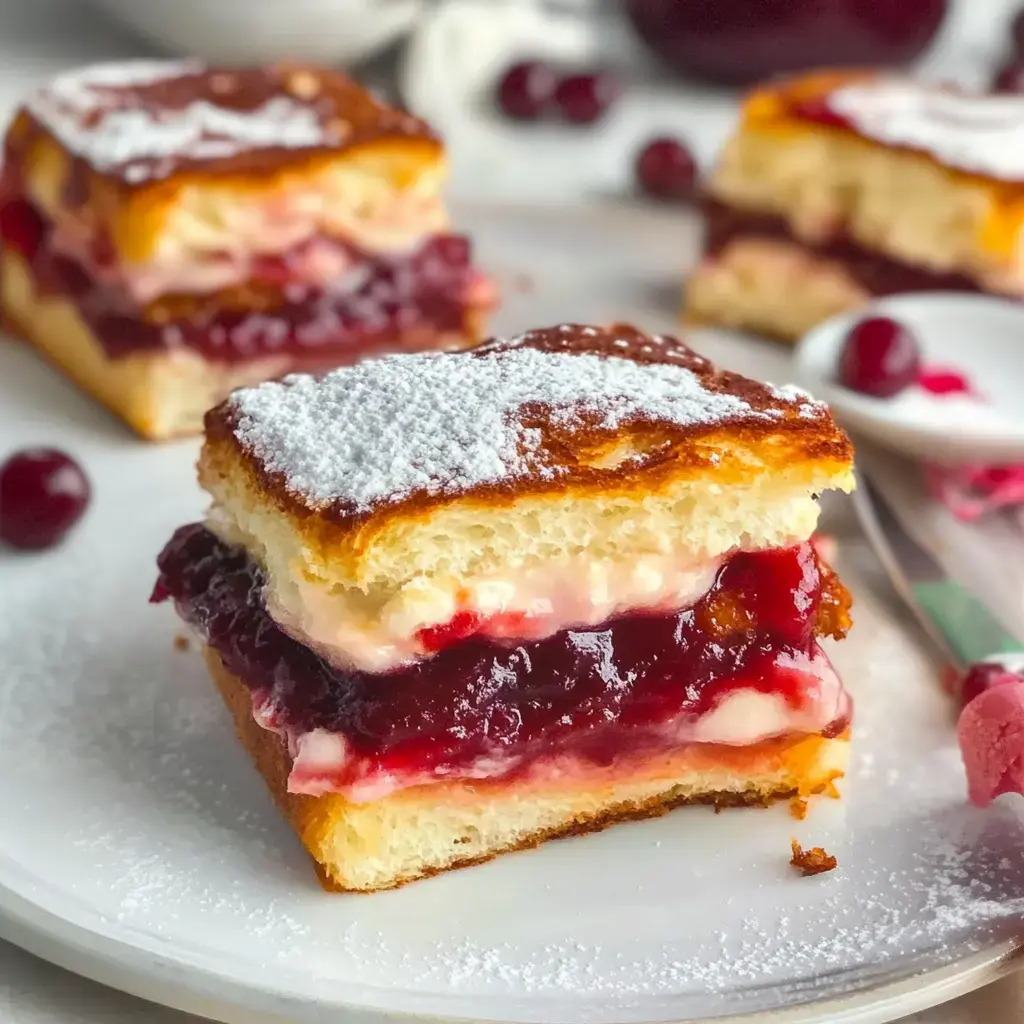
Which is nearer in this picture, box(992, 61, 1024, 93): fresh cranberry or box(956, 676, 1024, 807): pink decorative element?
box(956, 676, 1024, 807): pink decorative element

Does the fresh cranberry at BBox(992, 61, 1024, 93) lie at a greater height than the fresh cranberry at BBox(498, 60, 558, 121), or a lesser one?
greater

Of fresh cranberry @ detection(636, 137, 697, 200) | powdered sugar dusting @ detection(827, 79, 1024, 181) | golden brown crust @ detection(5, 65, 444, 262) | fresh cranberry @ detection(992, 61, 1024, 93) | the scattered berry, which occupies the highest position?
powdered sugar dusting @ detection(827, 79, 1024, 181)

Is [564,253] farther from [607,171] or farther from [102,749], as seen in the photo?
[102,749]

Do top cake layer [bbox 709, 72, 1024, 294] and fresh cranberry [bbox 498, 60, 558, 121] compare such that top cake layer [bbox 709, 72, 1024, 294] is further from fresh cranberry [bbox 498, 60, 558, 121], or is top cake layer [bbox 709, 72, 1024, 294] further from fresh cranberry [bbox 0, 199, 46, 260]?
fresh cranberry [bbox 0, 199, 46, 260]

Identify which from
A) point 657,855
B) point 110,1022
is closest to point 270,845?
point 110,1022

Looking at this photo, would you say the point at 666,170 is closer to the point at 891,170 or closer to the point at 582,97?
the point at 582,97

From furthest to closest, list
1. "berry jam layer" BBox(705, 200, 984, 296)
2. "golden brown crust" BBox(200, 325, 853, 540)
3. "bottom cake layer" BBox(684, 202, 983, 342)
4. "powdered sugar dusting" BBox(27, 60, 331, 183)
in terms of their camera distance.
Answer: "bottom cake layer" BBox(684, 202, 983, 342)
"berry jam layer" BBox(705, 200, 984, 296)
"powdered sugar dusting" BBox(27, 60, 331, 183)
"golden brown crust" BBox(200, 325, 853, 540)

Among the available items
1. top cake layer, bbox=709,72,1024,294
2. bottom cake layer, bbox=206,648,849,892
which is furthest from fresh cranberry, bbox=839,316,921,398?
bottom cake layer, bbox=206,648,849,892
